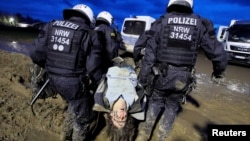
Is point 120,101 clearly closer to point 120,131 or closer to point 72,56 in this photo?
point 120,131

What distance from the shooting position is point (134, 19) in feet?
35.0

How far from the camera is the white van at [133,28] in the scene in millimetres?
10141

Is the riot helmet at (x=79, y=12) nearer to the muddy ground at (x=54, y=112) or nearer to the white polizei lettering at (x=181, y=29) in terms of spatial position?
the white polizei lettering at (x=181, y=29)

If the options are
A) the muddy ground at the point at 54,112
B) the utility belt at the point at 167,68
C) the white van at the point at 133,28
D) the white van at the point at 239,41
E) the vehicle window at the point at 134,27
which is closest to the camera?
the utility belt at the point at 167,68

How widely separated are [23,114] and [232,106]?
5042mm

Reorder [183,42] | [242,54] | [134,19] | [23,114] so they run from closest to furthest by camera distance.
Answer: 1. [183,42]
2. [23,114]
3. [134,19]
4. [242,54]

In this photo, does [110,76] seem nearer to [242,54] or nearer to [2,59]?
[2,59]

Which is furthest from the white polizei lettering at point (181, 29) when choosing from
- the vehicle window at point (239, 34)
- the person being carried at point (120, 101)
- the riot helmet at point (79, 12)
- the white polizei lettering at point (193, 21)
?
the vehicle window at point (239, 34)

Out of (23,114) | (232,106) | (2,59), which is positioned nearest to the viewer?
(23,114)

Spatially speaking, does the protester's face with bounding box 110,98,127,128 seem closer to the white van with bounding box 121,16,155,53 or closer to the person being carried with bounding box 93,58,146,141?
the person being carried with bounding box 93,58,146,141

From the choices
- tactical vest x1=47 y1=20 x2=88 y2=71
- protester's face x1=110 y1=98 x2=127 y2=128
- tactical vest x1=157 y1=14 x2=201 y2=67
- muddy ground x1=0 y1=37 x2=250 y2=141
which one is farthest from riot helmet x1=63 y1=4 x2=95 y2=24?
muddy ground x1=0 y1=37 x2=250 y2=141

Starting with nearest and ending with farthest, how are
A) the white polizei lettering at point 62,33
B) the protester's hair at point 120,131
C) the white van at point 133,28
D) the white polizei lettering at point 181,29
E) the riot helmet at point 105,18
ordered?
the protester's hair at point 120,131 < the white polizei lettering at point 62,33 < the white polizei lettering at point 181,29 < the riot helmet at point 105,18 < the white van at point 133,28

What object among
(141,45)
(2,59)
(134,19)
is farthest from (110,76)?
(134,19)

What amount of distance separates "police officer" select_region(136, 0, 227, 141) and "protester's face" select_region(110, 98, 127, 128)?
3.07 ft
